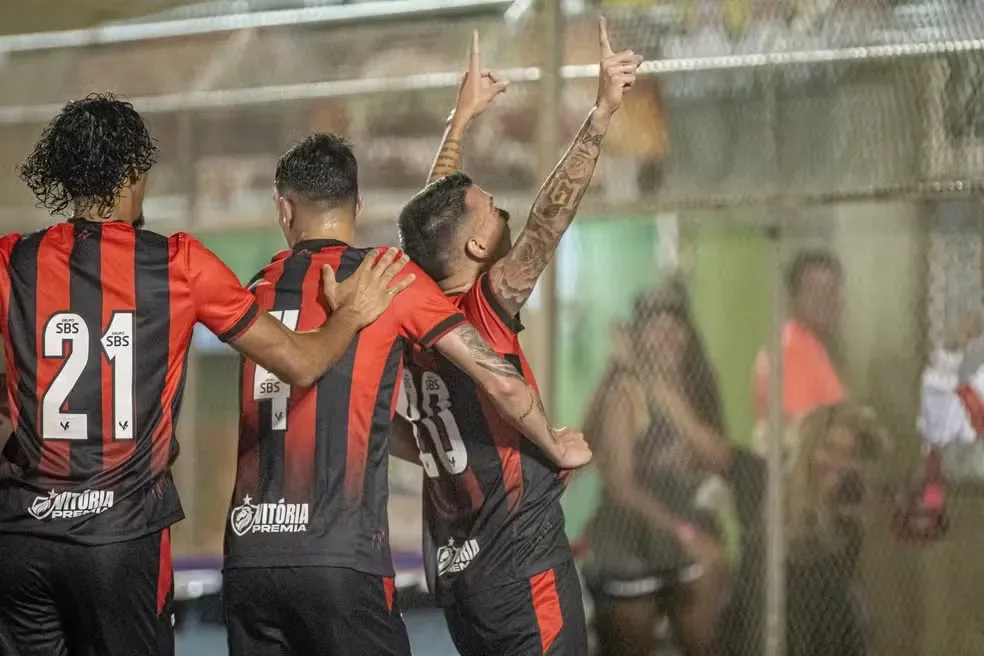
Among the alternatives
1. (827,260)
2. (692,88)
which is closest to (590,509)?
(827,260)

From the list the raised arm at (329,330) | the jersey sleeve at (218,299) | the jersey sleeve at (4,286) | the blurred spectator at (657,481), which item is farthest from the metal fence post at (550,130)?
the jersey sleeve at (4,286)

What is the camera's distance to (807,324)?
190 inches

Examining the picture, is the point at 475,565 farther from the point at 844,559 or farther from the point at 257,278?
the point at 844,559

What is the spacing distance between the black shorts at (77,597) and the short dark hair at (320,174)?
96 cm

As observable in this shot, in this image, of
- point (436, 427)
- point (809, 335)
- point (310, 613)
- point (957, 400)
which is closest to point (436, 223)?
point (436, 427)

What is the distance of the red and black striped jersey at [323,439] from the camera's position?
120 inches

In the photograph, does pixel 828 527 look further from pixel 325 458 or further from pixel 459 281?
pixel 325 458

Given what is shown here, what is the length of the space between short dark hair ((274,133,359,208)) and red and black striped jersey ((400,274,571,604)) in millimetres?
461

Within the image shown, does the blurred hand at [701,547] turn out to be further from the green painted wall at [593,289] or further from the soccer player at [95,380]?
the soccer player at [95,380]

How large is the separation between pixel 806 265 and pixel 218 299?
2.66m

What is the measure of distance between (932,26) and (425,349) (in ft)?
8.48

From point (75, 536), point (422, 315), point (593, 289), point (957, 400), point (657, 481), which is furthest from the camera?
point (593, 289)

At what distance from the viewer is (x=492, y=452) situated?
3416 mm

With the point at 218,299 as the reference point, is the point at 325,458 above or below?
below
